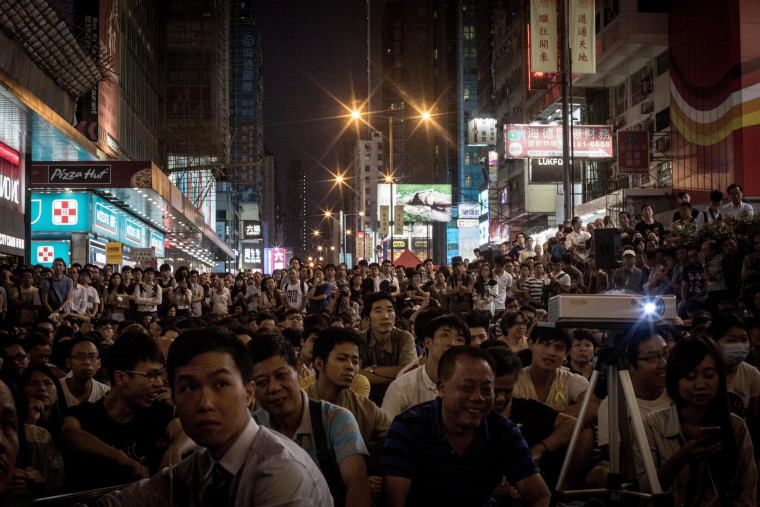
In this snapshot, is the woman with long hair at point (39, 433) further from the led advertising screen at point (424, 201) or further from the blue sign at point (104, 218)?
the led advertising screen at point (424, 201)

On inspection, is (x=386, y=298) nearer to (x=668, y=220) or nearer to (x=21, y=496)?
(x=21, y=496)

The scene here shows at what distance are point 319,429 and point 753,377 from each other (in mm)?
3663

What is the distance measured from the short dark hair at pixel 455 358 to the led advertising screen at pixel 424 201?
5524 cm

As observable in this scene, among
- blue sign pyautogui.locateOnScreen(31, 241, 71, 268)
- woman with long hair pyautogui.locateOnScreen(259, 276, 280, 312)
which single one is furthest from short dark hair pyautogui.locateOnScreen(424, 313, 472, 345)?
blue sign pyautogui.locateOnScreen(31, 241, 71, 268)

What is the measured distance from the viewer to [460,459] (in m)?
3.95

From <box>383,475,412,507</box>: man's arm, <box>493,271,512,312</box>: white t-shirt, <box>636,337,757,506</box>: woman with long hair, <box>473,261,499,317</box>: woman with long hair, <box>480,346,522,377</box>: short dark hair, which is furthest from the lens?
<box>493,271,512,312</box>: white t-shirt

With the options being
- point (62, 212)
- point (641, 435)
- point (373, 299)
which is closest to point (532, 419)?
point (641, 435)

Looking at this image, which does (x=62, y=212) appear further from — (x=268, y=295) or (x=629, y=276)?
(x=629, y=276)

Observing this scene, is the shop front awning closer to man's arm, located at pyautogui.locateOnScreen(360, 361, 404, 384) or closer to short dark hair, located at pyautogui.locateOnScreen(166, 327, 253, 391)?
man's arm, located at pyautogui.locateOnScreen(360, 361, 404, 384)

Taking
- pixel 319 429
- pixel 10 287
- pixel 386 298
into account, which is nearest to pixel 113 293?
pixel 10 287

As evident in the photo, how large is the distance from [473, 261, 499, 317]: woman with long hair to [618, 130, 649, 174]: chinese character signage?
1683 cm

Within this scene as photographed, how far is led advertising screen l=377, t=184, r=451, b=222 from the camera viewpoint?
196 ft

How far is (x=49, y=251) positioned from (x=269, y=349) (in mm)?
26214

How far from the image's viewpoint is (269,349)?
171 inches
